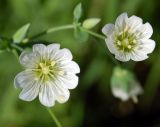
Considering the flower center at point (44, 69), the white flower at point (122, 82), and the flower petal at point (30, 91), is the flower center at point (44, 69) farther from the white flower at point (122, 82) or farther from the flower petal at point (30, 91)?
the white flower at point (122, 82)

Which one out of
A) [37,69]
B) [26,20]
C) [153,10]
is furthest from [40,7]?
[37,69]

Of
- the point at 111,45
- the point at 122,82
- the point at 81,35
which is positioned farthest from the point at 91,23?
the point at 122,82

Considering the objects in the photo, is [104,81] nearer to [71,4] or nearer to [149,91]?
[149,91]

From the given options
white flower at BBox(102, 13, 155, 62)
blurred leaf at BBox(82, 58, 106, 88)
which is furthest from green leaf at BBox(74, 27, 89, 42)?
blurred leaf at BBox(82, 58, 106, 88)

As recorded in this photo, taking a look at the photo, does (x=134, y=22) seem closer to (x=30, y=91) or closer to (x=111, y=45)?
(x=111, y=45)

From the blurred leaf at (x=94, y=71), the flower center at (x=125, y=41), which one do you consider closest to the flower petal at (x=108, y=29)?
the flower center at (x=125, y=41)

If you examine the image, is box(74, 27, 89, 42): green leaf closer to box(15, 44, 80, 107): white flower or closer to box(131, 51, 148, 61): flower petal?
box(15, 44, 80, 107): white flower
